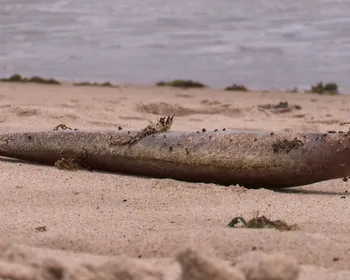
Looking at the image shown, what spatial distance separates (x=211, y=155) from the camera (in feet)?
18.8

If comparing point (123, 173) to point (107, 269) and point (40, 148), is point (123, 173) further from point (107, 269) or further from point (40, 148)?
point (107, 269)

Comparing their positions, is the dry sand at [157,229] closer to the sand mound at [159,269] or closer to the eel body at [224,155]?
the sand mound at [159,269]

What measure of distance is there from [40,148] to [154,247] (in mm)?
2836

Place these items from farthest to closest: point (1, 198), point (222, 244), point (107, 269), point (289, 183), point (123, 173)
A: point (123, 173) < point (289, 183) < point (1, 198) < point (222, 244) < point (107, 269)

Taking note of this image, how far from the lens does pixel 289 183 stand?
5648 millimetres

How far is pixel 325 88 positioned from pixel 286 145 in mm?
12340

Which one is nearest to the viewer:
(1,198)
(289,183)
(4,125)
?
(1,198)

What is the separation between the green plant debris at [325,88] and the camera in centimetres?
1681

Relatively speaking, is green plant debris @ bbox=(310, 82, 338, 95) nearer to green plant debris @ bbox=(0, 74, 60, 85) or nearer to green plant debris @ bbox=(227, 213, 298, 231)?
green plant debris @ bbox=(0, 74, 60, 85)

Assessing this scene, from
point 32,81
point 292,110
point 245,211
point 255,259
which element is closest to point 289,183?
point 245,211

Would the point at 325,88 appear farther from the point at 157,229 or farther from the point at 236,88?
the point at 157,229

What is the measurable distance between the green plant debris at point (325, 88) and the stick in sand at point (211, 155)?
11.0 metres

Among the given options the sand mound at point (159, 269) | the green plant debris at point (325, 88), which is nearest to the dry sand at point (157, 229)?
the sand mound at point (159, 269)

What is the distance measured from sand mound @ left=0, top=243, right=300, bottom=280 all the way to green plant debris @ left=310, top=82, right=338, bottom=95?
14017mm
